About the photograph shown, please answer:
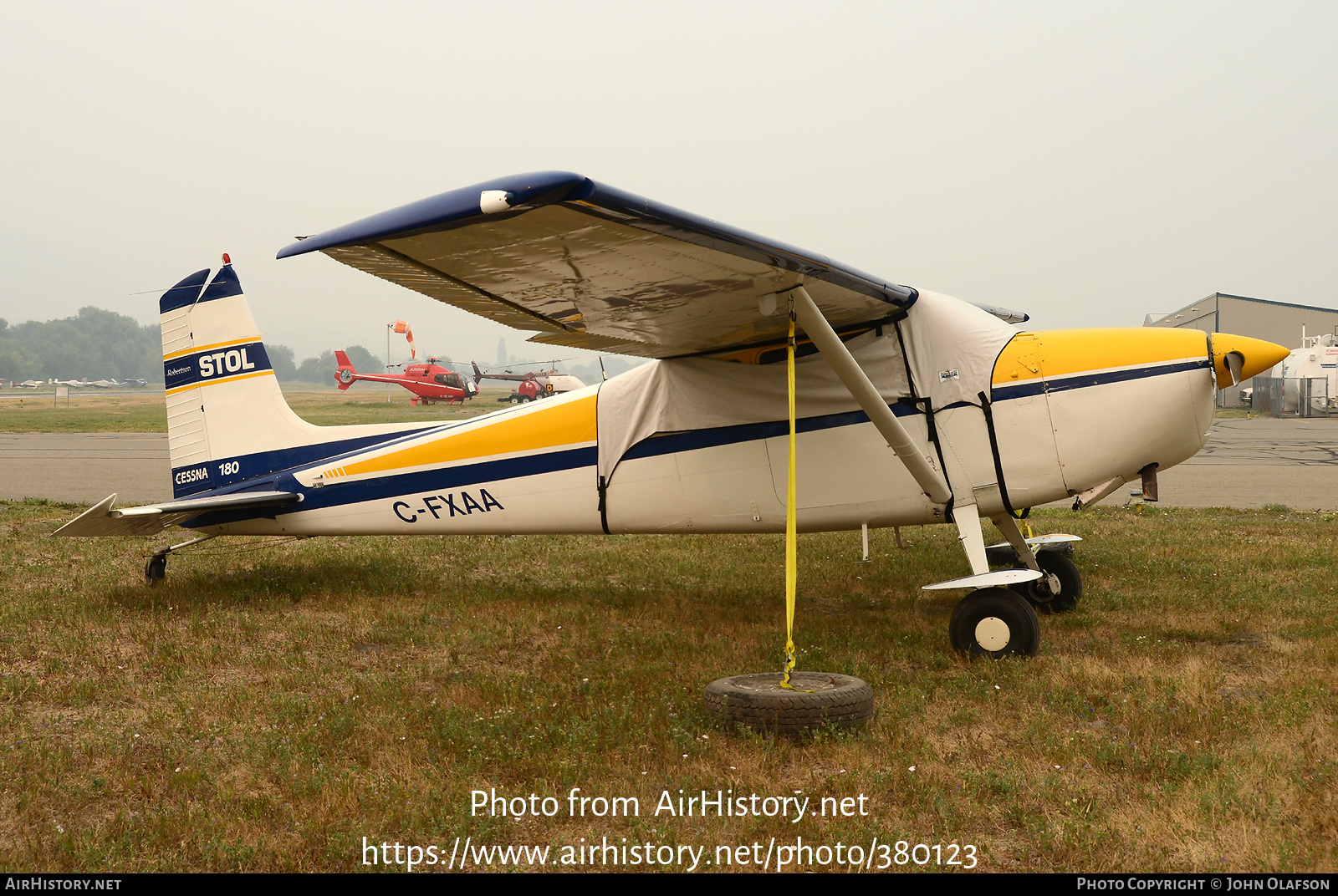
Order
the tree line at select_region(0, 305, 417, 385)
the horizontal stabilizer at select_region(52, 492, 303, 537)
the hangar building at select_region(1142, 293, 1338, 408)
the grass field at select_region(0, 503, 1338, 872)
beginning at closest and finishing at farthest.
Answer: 1. the grass field at select_region(0, 503, 1338, 872)
2. the horizontal stabilizer at select_region(52, 492, 303, 537)
3. the hangar building at select_region(1142, 293, 1338, 408)
4. the tree line at select_region(0, 305, 417, 385)

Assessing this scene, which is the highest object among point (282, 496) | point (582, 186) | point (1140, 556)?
point (582, 186)

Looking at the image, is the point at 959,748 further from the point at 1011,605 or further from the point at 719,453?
the point at 719,453

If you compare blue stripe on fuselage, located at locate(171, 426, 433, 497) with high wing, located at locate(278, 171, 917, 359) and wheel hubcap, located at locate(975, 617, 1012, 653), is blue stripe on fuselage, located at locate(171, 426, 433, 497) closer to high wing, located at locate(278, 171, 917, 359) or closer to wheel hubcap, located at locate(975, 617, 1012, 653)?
high wing, located at locate(278, 171, 917, 359)

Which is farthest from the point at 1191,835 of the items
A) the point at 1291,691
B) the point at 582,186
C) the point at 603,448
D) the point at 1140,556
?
the point at 1140,556

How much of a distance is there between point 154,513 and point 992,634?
20.9 feet

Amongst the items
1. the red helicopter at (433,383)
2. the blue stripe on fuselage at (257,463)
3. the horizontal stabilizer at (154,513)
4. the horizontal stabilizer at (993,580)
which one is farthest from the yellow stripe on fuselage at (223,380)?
the red helicopter at (433,383)

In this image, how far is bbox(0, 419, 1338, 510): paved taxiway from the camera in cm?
1412

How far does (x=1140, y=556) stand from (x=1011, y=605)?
14.0 ft

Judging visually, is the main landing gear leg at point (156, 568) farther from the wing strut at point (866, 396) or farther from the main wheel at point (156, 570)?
the wing strut at point (866, 396)

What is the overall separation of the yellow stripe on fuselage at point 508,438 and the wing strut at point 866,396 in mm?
2371

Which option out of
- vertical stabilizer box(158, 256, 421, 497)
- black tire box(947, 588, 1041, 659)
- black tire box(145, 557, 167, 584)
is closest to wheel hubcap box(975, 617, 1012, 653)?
black tire box(947, 588, 1041, 659)

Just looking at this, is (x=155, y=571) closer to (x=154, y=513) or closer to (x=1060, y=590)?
(x=154, y=513)

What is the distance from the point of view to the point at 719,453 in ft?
22.0

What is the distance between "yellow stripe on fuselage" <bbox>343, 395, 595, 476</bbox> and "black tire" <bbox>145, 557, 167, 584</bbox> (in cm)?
200
